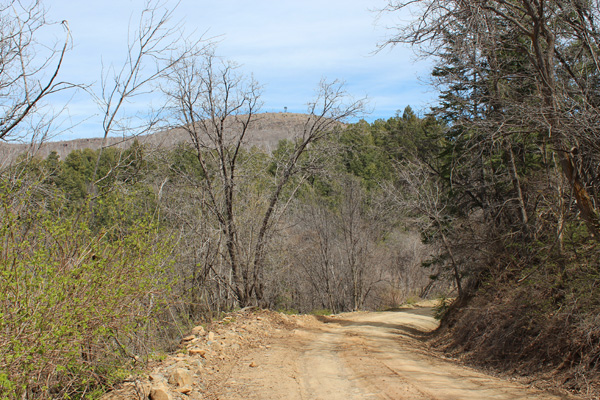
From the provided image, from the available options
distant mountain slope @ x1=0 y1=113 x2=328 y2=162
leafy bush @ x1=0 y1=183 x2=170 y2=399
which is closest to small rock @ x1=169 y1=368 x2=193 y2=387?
leafy bush @ x1=0 y1=183 x2=170 y2=399

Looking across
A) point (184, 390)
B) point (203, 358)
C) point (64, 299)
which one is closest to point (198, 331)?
point (203, 358)

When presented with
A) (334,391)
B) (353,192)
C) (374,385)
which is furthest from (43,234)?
(353,192)

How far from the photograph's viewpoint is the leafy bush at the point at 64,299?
15.5 feet

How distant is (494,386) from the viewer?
7.12m

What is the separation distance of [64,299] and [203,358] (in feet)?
12.7

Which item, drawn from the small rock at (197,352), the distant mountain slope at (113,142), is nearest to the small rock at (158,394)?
the small rock at (197,352)

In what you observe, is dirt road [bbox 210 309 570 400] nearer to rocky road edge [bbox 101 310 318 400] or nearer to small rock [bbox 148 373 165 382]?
rocky road edge [bbox 101 310 318 400]

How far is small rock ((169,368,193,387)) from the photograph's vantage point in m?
6.70

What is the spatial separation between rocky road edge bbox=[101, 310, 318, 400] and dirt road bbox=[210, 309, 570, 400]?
0.25m

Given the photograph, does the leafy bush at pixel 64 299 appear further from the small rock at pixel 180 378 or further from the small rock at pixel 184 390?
the small rock at pixel 184 390

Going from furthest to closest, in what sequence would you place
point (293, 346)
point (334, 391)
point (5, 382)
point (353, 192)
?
point (353, 192), point (293, 346), point (334, 391), point (5, 382)

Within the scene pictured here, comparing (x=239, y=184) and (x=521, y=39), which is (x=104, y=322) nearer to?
(x=239, y=184)

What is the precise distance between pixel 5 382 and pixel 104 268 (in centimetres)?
186

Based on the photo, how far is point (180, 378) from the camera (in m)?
6.74
